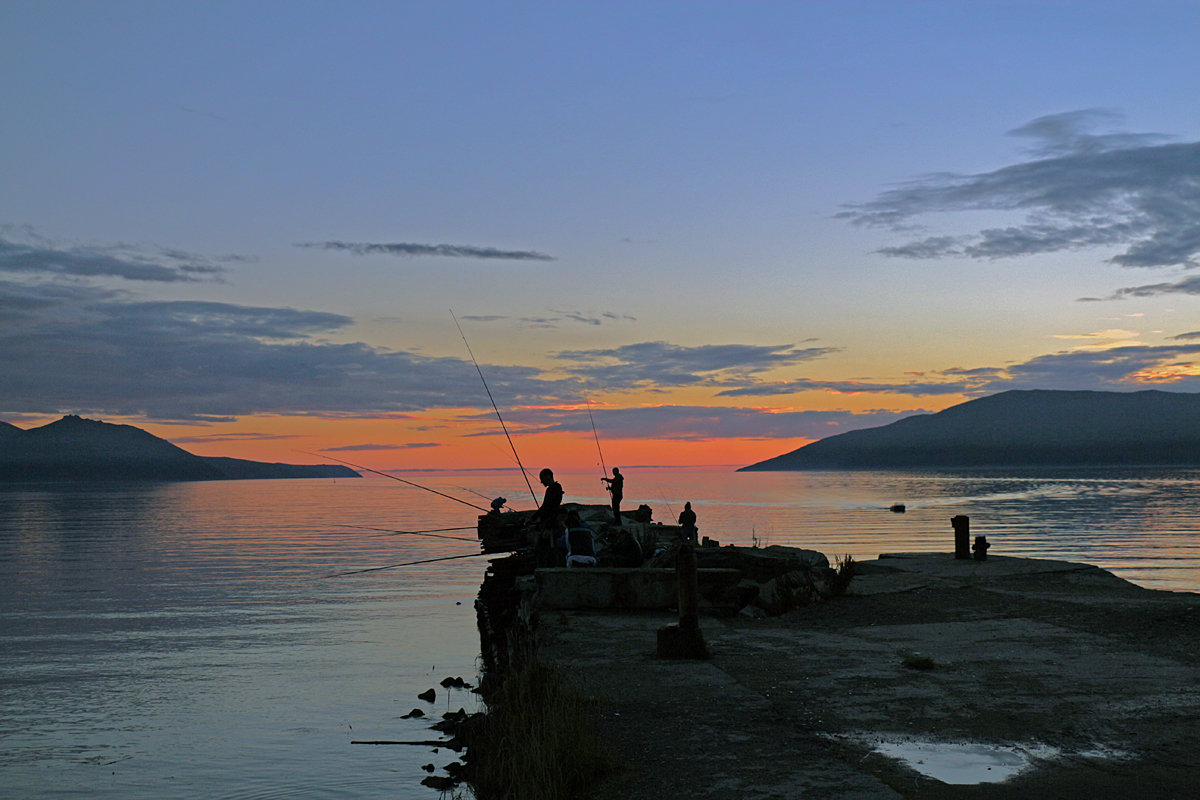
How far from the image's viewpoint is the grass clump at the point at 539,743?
571cm

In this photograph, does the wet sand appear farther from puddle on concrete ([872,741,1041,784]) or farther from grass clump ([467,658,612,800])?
grass clump ([467,658,612,800])

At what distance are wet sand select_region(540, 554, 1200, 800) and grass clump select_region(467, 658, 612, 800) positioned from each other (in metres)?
0.22

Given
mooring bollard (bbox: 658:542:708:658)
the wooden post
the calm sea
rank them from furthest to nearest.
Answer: the calm sea → mooring bollard (bbox: 658:542:708:658) → the wooden post

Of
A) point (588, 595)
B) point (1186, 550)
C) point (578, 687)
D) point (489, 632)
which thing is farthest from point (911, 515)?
point (578, 687)

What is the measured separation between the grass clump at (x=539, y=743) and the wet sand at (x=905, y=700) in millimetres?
218

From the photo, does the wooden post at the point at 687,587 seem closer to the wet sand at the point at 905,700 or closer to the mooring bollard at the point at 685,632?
the mooring bollard at the point at 685,632

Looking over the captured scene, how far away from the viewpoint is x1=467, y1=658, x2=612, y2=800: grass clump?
5715 mm

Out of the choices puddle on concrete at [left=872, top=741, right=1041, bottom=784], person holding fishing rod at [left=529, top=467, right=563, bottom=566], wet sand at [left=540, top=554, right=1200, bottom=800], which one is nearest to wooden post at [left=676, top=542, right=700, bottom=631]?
wet sand at [left=540, top=554, right=1200, bottom=800]

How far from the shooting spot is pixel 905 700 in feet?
23.7

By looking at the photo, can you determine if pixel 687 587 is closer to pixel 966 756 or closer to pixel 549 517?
pixel 966 756

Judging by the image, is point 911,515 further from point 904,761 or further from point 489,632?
A: point 904,761

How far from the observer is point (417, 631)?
20547mm

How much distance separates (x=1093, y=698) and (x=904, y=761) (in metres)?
2.42

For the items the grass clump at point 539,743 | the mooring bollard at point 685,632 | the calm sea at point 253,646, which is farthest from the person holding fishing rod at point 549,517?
the grass clump at point 539,743
